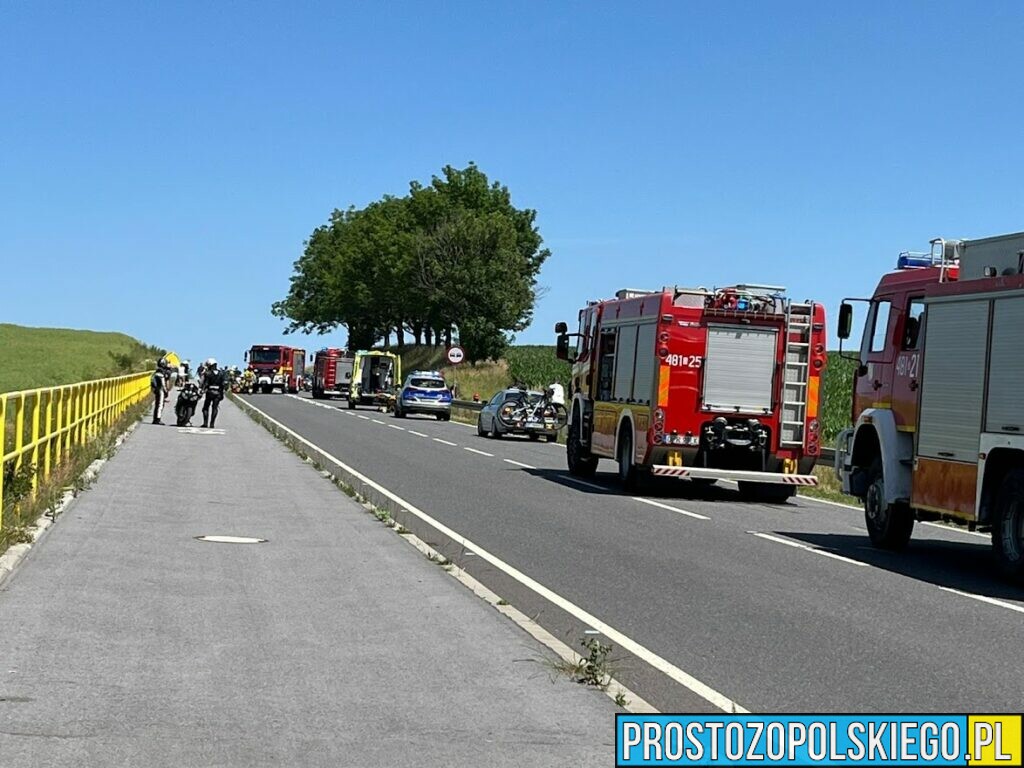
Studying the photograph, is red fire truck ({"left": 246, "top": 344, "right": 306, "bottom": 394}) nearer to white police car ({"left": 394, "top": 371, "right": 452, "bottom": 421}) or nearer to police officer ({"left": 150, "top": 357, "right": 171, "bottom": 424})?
white police car ({"left": 394, "top": 371, "right": 452, "bottom": 421})

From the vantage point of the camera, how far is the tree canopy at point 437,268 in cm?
8800

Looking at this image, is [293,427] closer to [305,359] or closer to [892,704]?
[892,704]

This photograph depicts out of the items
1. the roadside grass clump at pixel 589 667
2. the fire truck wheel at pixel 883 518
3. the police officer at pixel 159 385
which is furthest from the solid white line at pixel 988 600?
the police officer at pixel 159 385

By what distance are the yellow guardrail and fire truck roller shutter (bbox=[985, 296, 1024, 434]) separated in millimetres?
8572

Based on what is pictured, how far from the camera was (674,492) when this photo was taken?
24703 mm

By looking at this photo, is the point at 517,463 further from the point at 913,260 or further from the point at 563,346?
the point at 913,260

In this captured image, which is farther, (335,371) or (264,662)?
(335,371)

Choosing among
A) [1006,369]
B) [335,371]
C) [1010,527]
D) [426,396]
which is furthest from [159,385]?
[335,371]

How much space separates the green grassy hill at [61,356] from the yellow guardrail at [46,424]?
21.8 meters

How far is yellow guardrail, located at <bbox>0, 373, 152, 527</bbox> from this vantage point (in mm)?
14477

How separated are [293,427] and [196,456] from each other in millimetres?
16465

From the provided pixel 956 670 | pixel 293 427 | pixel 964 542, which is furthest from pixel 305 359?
pixel 956 670

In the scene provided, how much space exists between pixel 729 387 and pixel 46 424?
32.8ft

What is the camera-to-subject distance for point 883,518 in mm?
16359
